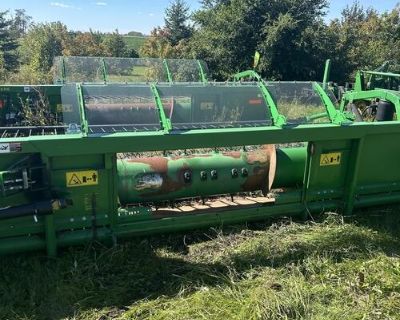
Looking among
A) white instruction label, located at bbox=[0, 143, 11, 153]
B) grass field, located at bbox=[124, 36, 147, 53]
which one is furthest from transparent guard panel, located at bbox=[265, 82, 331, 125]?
grass field, located at bbox=[124, 36, 147, 53]

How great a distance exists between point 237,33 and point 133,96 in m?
15.1

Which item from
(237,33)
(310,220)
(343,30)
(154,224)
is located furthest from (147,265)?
(343,30)

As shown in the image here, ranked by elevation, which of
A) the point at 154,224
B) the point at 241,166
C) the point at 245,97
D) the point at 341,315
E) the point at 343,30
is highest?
the point at 343,30

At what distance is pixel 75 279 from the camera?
10.6 ft

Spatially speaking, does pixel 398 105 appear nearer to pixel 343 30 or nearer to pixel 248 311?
pixel 248 311

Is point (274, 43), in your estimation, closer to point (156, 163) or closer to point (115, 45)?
point (156, 163)

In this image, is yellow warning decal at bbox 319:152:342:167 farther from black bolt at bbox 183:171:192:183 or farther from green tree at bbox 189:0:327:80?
green tree at bbox 189:0:327:80

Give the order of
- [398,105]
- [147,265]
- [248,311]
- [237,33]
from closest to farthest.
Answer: [248,311]
[147,265]
[398,105]
[237,33]

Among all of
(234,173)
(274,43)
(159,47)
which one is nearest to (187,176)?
(234,173)

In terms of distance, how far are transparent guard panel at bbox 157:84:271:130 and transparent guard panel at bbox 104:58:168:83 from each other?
3.83 metres

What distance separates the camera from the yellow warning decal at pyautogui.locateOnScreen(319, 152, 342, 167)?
4.21 meters

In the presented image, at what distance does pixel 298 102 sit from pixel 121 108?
184cm

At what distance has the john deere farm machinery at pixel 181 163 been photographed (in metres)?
3.26

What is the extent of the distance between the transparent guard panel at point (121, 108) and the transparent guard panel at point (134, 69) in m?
4.10
